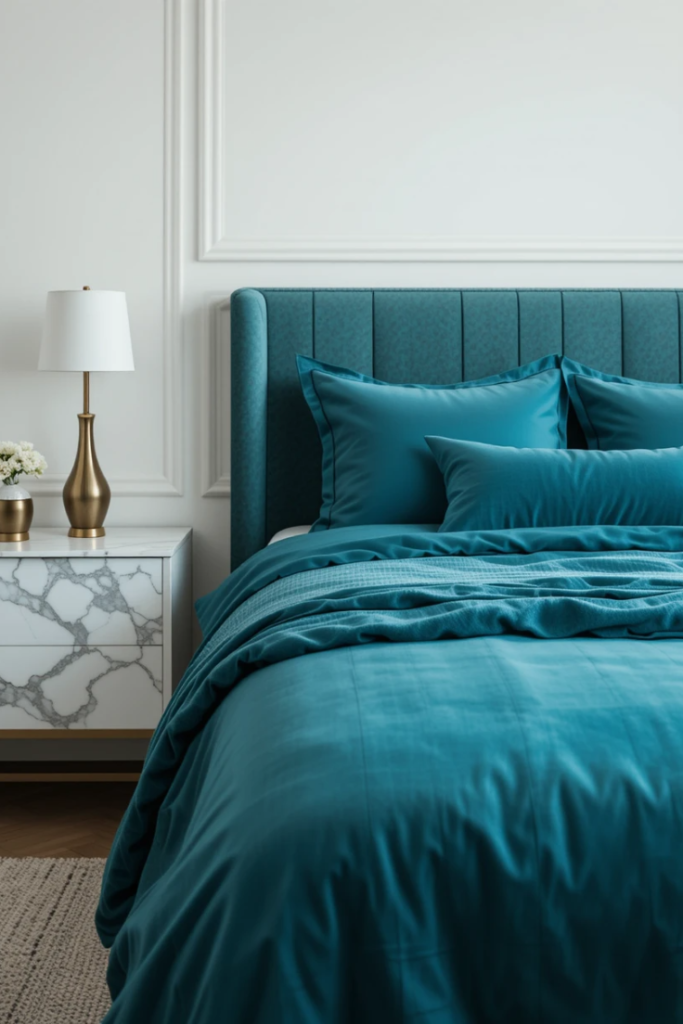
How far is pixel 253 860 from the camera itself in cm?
93

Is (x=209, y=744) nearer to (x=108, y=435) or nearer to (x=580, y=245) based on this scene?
(x=108, y=435)

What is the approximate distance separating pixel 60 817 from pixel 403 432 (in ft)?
4.52

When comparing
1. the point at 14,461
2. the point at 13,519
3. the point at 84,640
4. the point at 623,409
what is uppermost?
the point at 623,409

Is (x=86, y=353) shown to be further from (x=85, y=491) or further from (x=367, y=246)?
(x=367, y=246)

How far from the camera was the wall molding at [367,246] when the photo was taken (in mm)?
2787

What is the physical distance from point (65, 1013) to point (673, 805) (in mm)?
1205


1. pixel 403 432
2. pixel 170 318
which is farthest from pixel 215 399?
pixel 403 432

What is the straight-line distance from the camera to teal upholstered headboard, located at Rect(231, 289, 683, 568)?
8.97 ft

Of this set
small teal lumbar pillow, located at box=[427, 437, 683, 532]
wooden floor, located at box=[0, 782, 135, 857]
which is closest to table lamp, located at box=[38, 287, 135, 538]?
wooden floor, located at box=[0, 782, 135, 857]

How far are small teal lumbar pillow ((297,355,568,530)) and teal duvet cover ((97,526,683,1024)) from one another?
121 centimetres

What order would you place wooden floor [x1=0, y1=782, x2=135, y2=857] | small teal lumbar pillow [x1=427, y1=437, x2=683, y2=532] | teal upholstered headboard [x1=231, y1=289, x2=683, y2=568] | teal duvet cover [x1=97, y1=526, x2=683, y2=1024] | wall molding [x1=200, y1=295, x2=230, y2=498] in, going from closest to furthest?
teal duvet cover [x1=97, y1=526, x2=683, y2=1024]
small teal lumbar pillow [x1=427, y1=437, x2=683, y2=532]
wooden floor [x1=0, y1=782, x2=135, y2=857]
teal upholstered headboard [x1=231, y1=289, x2=683, y2=568]
wall molding [x1=200, y1=295, x2=230, y2=498]

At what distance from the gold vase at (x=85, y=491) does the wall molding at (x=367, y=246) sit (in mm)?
668

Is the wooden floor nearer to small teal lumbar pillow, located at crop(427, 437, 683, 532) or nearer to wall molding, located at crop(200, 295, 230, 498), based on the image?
wall molding, located at crop(200, 295, 230, 498)

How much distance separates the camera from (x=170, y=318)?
9.31 feet
